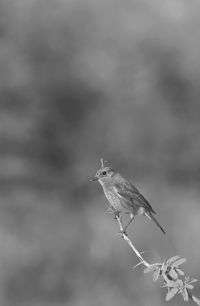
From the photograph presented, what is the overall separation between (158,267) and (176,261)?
102mm

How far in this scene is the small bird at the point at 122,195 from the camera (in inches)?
257

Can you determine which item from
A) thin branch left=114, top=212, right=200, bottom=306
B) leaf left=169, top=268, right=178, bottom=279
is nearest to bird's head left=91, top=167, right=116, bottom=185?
thin branch left=114, top=212, right=200, bottom=306

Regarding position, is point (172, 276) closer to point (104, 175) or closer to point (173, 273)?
point (173, 273)

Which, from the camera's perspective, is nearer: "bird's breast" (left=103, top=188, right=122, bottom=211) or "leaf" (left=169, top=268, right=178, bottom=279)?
"leaf" (left=169, top=268, right=178, bottom=279)

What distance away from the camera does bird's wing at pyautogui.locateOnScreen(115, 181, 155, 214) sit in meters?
6.55

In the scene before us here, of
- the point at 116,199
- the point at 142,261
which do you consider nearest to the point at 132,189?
the point at 116,199

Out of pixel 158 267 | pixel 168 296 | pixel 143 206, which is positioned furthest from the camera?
pixel 143 206

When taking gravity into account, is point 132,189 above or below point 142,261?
above

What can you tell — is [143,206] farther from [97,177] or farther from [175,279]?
[175,279]

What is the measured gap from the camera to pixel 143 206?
21.4 feet

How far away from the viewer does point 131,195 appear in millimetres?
6711

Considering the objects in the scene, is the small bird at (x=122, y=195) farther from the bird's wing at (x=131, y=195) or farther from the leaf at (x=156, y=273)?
the leaf at (x=156, y=273)

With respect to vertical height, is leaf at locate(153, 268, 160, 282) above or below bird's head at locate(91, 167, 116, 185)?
below

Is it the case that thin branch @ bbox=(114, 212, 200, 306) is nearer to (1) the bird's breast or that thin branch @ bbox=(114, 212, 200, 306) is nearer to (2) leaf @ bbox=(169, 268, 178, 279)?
(2) leaf @ bbox=(169, 268, 178, 279)
